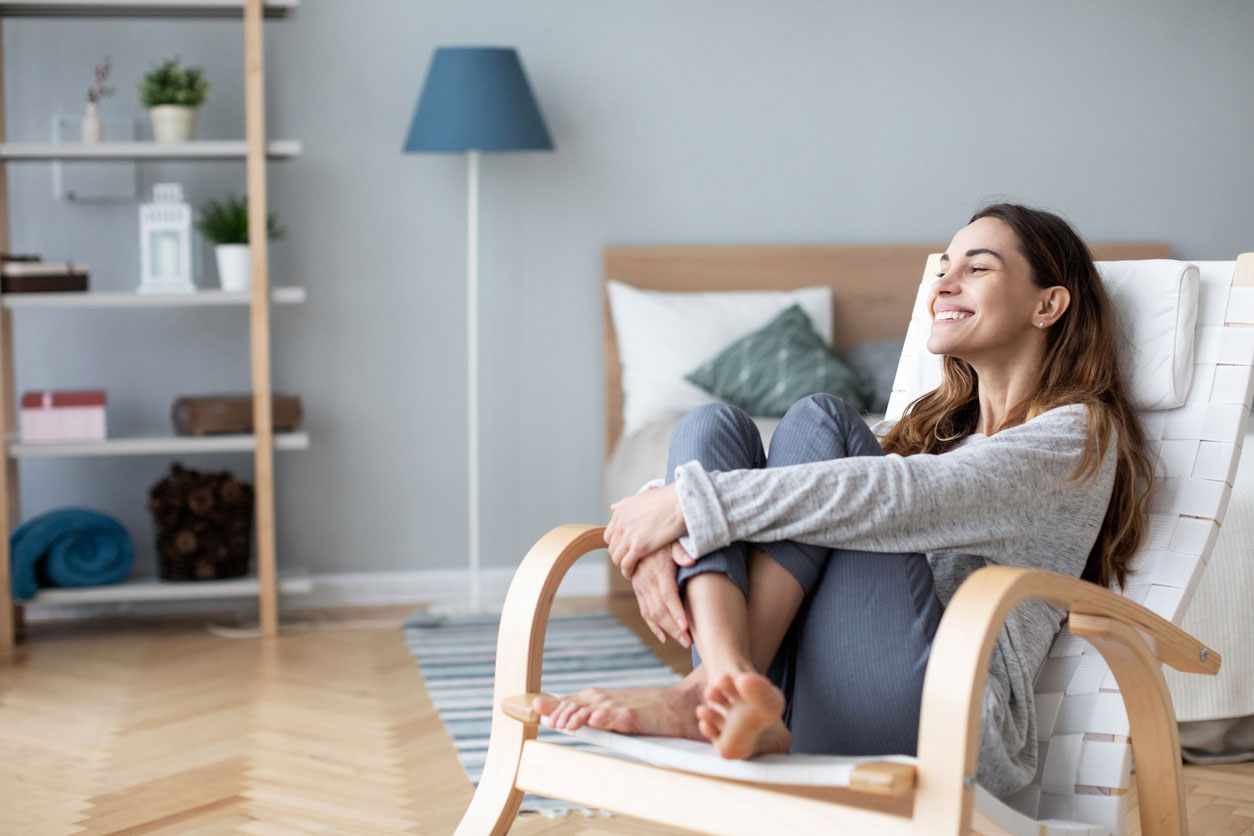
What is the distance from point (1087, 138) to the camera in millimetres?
4023

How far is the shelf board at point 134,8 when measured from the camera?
10.4 feet

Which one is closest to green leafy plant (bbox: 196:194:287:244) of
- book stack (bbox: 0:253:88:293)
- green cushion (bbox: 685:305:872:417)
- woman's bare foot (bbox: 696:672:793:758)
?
book stack (bbox: 0:253:88:293)

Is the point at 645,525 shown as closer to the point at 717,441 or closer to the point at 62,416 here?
the point at 717,441

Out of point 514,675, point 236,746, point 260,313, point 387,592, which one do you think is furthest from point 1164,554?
point 387,592

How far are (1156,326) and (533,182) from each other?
2326 mm

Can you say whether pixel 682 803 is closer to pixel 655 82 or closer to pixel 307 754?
pixel 307 754

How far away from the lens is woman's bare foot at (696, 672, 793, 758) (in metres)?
Answer: 1.22

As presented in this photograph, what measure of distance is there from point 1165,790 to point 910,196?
270 centimetres

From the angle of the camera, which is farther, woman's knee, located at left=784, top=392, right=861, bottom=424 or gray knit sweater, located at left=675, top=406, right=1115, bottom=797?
woman's knee, located at left=784, top=392, right=861, bottom=424

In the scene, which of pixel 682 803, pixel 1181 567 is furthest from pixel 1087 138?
pixel 682 803

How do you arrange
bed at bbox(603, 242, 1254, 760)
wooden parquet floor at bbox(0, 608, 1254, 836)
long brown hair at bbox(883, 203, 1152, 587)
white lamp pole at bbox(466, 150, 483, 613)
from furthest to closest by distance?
bed at bbox(603, 242, 1254, 760), white lamp pole at bbox(466, 150, 483, 613), wooden parquet floor at bbox(0, 608, 1254, 836), long brown hair at bbox(883, 203, 1152, 587)

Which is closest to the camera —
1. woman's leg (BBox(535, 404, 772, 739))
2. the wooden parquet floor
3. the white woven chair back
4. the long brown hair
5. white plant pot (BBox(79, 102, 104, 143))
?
woman's leg (BBox(535, 404, 772, 739))

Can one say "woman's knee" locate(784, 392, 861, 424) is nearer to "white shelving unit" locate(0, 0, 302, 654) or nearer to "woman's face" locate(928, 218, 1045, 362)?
"woman's face" locate(928, 218, 1045, 362)

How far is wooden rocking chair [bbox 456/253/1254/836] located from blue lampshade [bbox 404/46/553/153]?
6.51 ft
